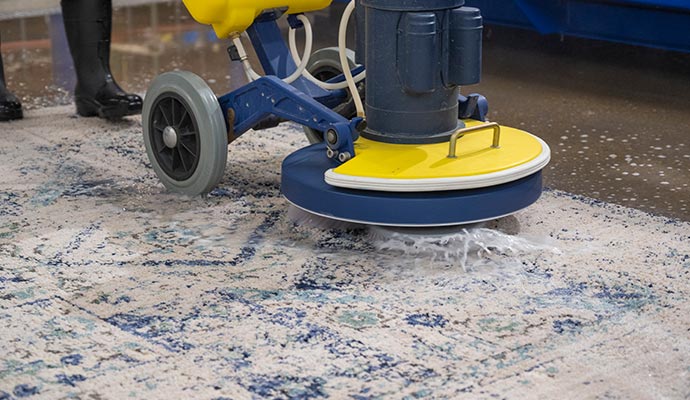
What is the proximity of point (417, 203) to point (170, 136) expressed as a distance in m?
0.63

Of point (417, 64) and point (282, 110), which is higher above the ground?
point (417, 64)

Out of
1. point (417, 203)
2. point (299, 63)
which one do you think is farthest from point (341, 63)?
point (417, 203)

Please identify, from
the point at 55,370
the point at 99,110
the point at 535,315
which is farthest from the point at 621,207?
the point at 99,110

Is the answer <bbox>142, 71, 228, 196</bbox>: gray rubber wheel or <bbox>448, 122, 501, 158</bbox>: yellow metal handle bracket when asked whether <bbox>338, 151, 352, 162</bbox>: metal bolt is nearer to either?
<bbox>448, 122, 501, 158</bbox>: yellow metal handle bracket

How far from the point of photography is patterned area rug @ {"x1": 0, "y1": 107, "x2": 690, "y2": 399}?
4.57 ft

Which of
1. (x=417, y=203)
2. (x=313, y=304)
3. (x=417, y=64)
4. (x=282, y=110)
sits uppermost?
(x=417, y=64)

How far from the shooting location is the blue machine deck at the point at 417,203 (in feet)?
5.85

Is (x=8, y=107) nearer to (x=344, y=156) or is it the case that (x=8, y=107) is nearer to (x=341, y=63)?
(x=341, y=63)

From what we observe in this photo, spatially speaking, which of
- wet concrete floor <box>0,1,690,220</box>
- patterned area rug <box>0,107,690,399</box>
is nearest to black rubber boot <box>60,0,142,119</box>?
wet concrete floor <box>0,1,690,220</box>

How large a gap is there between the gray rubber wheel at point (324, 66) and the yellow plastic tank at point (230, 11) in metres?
0.22

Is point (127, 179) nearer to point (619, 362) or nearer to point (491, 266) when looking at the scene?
point (491, 266)

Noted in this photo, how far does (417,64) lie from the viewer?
1844 millimetres

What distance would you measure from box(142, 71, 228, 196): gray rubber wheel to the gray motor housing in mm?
308

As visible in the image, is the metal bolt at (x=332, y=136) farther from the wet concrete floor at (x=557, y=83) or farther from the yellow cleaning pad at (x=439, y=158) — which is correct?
the wet concrete floor at (x=557, y=83)
